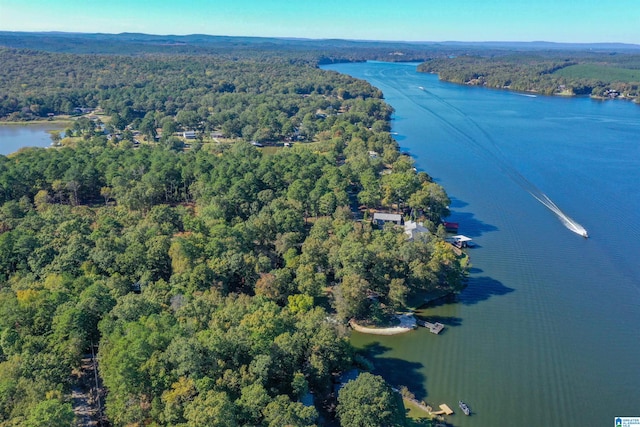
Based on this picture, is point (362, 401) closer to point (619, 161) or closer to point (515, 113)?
point (619, 161)

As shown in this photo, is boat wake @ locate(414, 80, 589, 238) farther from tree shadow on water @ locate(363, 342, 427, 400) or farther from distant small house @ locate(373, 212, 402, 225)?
tree shadow on water @ locate(363, 342, 427, 400)

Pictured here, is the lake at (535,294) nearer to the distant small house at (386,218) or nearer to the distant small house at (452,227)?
the distant small house at (452,227)

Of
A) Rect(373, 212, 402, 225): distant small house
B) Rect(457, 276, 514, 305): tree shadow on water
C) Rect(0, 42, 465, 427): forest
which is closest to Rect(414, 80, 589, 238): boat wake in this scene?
Rect(0, 42, 465, 427): forest

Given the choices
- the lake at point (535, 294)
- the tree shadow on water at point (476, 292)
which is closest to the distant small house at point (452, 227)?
the lake at point (535, 294)

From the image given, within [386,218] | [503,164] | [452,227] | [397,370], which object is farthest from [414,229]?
[503,164]

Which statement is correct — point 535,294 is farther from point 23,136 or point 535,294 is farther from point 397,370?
point 23,136
